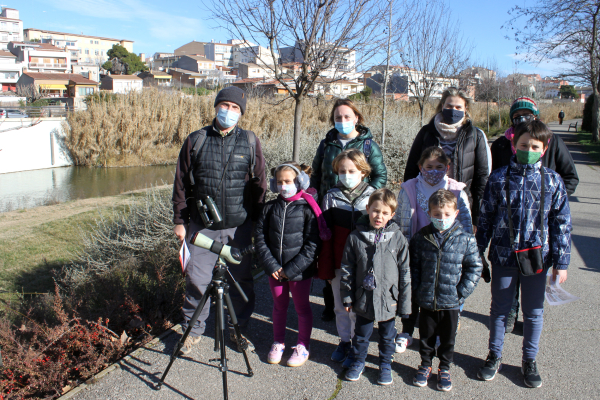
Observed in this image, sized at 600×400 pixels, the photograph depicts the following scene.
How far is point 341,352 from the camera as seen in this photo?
3.28 meters

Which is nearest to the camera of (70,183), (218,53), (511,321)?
(511,321)

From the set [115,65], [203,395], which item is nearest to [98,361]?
[203,395]

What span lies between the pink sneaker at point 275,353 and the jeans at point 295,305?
1.8 inches

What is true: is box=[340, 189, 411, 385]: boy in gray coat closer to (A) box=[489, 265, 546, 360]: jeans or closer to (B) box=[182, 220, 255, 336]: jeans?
(A) box=[489, 265, 546, 360]: jeans

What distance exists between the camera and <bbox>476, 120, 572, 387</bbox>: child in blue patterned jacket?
9.53ft

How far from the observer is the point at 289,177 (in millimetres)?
3115

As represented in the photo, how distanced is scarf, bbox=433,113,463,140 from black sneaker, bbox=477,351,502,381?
1.72 meters

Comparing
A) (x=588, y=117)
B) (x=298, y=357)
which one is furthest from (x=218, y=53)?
(x=298, y=357)

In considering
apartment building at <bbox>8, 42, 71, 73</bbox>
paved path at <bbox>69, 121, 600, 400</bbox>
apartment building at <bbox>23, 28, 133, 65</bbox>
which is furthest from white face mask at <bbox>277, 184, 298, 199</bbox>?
apartment building at <bbox>23, 28, 133, 65</bbox>

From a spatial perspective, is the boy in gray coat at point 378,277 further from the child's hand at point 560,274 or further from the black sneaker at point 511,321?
the black sneaker at point 511,321

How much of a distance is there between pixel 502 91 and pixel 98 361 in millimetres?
37409

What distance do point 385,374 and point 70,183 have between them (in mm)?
19900

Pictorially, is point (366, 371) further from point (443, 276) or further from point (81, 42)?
point (81, 42)

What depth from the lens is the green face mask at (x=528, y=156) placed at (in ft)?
9.57
